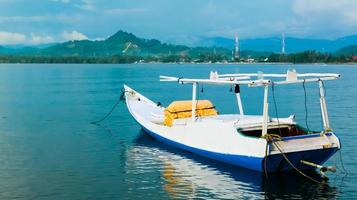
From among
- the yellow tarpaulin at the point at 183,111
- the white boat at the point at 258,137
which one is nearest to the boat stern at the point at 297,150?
the white boat at the point at 258,137

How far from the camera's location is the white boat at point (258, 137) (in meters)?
25.0

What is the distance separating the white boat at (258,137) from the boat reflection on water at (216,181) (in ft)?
1.90

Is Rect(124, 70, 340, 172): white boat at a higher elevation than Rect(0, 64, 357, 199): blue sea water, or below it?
higher

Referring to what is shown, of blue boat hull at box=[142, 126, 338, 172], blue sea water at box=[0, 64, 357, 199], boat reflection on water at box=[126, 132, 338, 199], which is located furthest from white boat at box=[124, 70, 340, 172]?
blue sea water at box=[0, 64, 357, 199]

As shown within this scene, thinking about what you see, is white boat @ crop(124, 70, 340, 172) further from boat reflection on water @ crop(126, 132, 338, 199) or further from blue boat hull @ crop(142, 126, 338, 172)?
boat reflection on water @ crop(126, 132, 338, 199)

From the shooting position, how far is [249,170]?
88.7 feet

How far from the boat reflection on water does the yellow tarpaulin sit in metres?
3.10

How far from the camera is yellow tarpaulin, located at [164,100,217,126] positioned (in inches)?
1334

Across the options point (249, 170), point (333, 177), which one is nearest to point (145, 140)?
point (249, 170)

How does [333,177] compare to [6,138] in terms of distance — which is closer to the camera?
[333,177]

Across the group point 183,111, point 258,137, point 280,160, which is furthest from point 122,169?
point 280,160

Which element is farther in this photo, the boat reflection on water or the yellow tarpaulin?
the yellow tarpaulin

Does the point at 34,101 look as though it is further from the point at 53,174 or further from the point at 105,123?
the point at 53,174

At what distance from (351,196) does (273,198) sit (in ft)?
12.2
